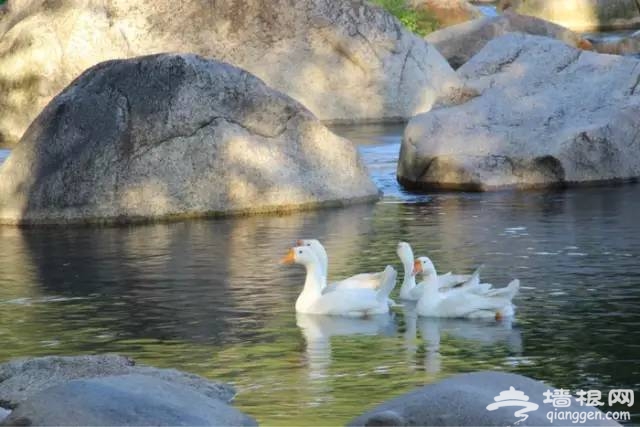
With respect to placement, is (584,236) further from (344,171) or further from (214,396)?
(214,396)

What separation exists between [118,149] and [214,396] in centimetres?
1011

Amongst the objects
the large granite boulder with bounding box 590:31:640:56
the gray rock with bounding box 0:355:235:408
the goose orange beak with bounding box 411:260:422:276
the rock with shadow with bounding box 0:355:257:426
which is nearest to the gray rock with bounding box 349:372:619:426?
the rock with shadow with bounding box 0:355:257:426

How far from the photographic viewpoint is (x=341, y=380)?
1236 cm

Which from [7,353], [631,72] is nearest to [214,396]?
[7,353]

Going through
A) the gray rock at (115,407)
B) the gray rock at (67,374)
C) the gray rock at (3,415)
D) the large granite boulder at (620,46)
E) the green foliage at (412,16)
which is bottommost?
the gray rock at (67,374)

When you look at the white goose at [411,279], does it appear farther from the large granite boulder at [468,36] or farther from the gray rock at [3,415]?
the large granite boulder at [468,36]

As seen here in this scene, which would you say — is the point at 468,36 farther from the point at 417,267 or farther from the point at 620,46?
the point at 417,267

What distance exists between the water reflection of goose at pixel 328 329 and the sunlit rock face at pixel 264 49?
1746 cm

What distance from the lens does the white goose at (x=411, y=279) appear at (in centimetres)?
1555

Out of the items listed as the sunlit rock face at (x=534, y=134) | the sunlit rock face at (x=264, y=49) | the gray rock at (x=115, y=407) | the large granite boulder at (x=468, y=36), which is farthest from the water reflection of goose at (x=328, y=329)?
the large granite boulder at (x=468, y=36)

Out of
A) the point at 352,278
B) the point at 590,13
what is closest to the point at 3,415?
the point at 352,278

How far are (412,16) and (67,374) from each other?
36134 millimetres

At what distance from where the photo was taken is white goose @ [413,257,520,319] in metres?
14.5

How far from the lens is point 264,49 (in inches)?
1287
